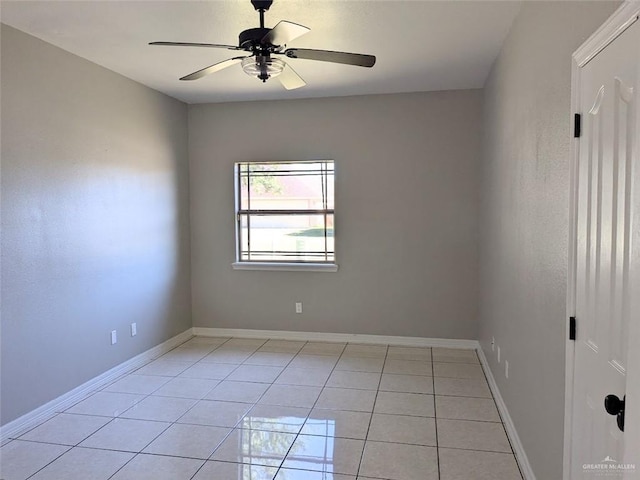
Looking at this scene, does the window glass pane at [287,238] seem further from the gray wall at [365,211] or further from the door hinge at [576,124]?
the door hinge at [576,124]

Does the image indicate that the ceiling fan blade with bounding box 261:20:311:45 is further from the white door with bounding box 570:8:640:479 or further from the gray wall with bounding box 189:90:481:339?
the gray wall with bounding box 189:90:481:339

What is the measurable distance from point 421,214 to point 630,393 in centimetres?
367

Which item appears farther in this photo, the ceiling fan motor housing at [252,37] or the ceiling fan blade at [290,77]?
the ceiling fan blade at [290,77]

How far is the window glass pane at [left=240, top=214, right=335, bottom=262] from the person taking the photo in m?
4.94

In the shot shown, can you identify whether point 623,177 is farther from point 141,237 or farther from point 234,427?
point 141,237

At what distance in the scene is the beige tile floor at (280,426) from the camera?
2502mm

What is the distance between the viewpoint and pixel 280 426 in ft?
9.82

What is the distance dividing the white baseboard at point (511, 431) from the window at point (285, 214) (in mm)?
1954

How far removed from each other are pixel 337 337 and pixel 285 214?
1.44 meters

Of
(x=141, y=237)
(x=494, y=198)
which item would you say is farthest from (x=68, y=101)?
(x=494, y=198)

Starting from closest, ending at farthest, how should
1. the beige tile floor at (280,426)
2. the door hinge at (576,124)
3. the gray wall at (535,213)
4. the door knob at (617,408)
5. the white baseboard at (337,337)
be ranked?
the door knob at (617,408), the door hinge at (576,124), the gray wall at (535,213), the beige tile floor at (280,426), the white baseboard at (337,337)

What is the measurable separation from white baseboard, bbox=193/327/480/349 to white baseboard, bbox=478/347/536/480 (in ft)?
2.38

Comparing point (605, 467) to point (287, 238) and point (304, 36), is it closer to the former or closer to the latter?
point (304, 36)

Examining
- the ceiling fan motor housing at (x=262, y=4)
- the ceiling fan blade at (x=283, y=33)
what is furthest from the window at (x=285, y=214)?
the ceiling fan blade at (x=283, y=33)
